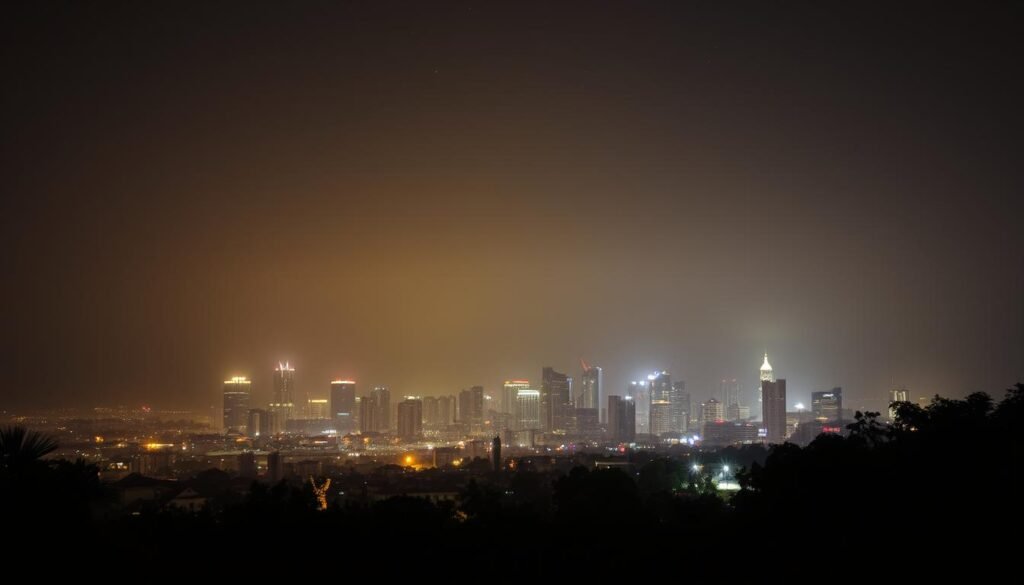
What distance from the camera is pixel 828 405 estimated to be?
12119 centimetres

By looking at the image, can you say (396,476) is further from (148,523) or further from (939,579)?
(939,579)

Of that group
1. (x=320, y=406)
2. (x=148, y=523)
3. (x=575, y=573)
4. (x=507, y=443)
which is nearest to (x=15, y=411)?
(x=507, y=443)

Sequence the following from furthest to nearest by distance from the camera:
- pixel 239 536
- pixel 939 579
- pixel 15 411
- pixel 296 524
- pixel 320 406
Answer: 1. pixel 320 406
2. pixel 15 411
3. pixel 296 524
4. pixel 239 536
5. pixel 939 579

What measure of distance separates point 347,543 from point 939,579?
29.4 ft

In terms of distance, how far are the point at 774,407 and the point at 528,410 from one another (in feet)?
125

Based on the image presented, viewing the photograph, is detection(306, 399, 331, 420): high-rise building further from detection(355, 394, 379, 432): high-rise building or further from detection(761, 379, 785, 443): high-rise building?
detection(761, 379, 785, 443): high-rise building

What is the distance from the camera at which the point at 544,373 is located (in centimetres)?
14350

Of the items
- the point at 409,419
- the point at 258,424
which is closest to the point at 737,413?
the point at 409,419

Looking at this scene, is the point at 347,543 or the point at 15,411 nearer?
the point at 347,543

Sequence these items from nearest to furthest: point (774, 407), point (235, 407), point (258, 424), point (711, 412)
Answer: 1. point (774, 407)
2. point (258, 424)
3. point (235, 407)
4. point (711, 412)

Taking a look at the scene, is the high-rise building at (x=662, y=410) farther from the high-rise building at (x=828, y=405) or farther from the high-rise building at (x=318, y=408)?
the high-rise building at (x=318, y=408)

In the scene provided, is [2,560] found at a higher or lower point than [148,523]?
higher

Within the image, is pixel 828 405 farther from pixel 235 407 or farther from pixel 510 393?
pixel 235 407

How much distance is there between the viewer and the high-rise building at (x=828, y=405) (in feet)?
393
